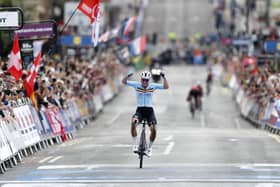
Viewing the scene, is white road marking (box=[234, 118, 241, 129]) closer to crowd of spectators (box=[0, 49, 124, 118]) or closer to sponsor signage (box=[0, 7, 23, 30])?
crowd of spectators (box=[0, 49, 124, 118])

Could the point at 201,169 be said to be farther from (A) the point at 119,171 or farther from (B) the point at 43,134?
(B) the point at 43,134

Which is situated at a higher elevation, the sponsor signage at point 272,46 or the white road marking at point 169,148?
the sponsor signage at point 272,46

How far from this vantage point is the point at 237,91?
59.2 m

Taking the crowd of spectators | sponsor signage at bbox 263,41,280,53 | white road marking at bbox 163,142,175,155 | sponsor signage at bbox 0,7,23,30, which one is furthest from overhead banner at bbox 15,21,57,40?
sponsor signage at bbox 263,41,280,53

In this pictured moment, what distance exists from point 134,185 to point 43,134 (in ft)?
36.6

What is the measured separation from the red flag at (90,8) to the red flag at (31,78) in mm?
1953

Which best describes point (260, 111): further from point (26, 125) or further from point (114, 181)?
point (114, 181)

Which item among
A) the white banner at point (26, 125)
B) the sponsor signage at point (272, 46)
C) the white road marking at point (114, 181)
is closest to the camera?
the white road marking at point (114, 181)

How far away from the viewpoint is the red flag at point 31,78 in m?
29.4

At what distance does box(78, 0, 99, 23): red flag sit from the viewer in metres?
30.5

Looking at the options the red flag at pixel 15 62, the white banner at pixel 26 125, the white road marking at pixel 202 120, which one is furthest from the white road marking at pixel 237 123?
the red flag at pixel 15 62

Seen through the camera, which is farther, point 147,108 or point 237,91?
point 237,91

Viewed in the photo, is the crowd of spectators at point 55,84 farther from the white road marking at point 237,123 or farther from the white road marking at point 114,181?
the white road marking at point 237,123

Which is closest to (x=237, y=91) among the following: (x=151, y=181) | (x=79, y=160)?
(x=79, y=160)
